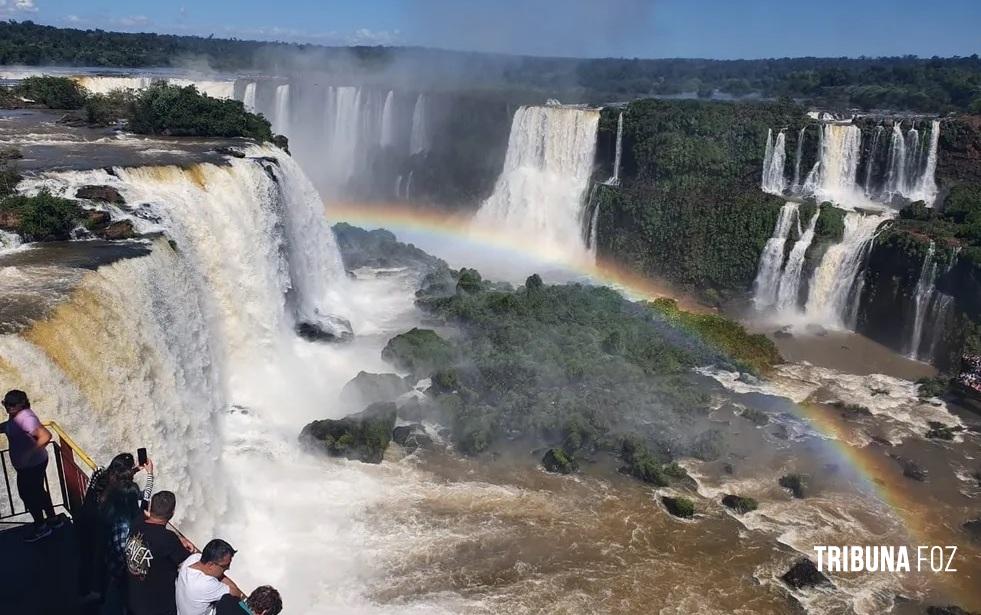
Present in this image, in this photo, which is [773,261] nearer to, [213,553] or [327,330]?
[327,330]

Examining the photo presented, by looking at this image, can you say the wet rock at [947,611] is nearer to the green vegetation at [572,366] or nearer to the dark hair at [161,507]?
the green vegetation at [572,366]

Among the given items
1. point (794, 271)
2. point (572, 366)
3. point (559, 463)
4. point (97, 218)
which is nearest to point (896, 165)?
point (794, 271)

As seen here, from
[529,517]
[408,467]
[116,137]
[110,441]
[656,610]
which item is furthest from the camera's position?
[116,137]

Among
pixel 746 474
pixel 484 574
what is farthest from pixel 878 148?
pixel 484 574

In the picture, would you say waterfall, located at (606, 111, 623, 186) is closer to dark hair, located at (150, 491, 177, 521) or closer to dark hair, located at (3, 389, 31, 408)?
dark hair, located at (3, 389, 31, 408)

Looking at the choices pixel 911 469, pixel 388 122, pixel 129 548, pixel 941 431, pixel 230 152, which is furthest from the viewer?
pixel 388 122

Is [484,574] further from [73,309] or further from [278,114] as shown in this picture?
[278,114]
